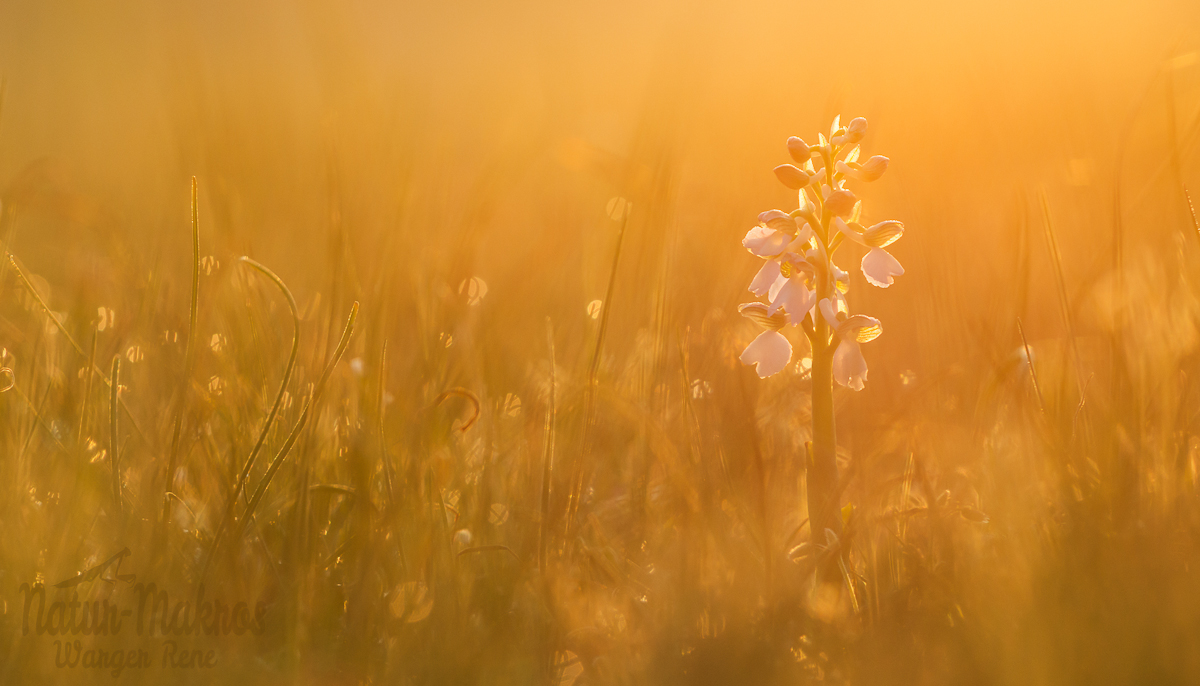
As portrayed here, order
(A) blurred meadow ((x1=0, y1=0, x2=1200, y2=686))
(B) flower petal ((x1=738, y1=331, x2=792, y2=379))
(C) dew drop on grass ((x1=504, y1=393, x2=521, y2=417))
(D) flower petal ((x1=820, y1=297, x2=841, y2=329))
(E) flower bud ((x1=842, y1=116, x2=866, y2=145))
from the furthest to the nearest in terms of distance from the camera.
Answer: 1. (C) dew drop on grass ((x1=504, y1=393, x2=521, y2=417))
2. (B) flower petal ((x1=738, y1=331, x2=792, y2=379))
3. (E) flower bud ((x1=842, y1=116, x2=866, y2=145))
4. (D) flower petal ((x1=820, y1=297, x2=841, y2=329))
5. (A) blurred meadow ((x1=0, y1=0, x2=1200, y2=686))

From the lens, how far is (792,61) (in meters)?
7.50

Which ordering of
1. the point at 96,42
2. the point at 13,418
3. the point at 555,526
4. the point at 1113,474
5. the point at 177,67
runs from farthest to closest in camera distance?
the point at 96,42 → the point at 177,67 → the point at 13,418 → the point at 555,526 → the point at 1113,474

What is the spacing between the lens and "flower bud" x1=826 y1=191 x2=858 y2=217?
6.08ft

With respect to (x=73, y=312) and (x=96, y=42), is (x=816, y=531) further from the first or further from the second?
(x=96, y=42)

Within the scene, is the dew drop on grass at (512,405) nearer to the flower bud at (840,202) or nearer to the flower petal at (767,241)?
the flower petal at (767,241)

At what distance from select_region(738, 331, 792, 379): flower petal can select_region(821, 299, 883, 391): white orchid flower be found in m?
0.15

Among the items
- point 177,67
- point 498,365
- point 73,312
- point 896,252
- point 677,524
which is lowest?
point 677,524

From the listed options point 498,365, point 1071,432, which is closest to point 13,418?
point 498,365

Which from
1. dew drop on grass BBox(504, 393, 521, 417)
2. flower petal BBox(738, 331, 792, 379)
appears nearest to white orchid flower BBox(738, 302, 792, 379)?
flower petal BBox(738, 331, 792, 379)

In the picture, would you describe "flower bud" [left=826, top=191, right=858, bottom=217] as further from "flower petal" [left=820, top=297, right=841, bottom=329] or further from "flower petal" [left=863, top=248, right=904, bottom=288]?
"flower petal" [left=820, top=297, right=841, bottom=329]

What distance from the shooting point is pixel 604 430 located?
7.80ft

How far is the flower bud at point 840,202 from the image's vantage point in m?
1.85

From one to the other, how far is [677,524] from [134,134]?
5733 mm

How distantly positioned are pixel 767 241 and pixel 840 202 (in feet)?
0.68
